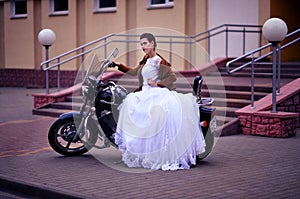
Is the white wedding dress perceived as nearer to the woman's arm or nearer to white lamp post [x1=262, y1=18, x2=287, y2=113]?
the woman's arm

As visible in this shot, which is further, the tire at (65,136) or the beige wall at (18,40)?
the beige wall at (18,40)

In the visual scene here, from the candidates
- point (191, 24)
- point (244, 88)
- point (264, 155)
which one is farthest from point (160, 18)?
point (264, 155)

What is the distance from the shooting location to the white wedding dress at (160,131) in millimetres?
8312

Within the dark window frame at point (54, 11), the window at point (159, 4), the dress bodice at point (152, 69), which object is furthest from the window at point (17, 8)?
the dress bodice at point (152, 69)

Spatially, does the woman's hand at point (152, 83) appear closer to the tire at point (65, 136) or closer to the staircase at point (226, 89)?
the tire at point (65, 136)

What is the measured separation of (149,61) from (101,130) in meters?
1.21

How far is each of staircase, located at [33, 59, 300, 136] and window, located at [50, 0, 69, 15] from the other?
8.45 meters

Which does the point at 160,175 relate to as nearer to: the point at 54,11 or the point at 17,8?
the point at 54,11

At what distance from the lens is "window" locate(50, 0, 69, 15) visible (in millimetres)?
24220

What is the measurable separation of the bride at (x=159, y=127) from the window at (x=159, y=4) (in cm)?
1149

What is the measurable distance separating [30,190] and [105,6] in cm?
1589

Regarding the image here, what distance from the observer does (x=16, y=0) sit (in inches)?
1047

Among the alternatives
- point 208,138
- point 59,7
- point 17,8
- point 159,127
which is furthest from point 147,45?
point 17,8

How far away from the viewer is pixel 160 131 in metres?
8.30
